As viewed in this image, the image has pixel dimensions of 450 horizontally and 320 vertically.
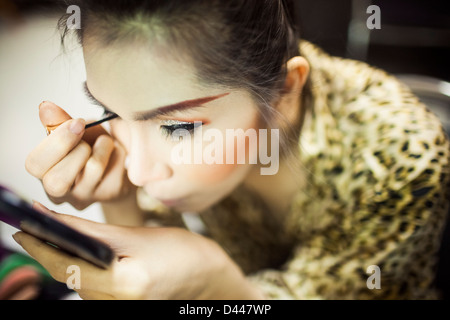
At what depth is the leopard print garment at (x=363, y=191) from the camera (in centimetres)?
58

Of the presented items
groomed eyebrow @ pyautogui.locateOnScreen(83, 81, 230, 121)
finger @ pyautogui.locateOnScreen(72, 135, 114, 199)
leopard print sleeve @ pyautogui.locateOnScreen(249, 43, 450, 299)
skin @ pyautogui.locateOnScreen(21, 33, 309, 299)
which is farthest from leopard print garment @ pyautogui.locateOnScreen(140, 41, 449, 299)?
finger @ pyautogui.locateOnScreen(72, 135, 114, 199)

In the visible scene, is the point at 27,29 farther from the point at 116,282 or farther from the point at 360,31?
the point at 360,31

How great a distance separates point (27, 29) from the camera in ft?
1.71

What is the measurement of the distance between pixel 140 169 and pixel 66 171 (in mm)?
90

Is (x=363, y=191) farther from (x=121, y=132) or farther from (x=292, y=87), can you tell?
(x=121, y=132)

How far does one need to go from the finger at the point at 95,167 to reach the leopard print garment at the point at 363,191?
315mm

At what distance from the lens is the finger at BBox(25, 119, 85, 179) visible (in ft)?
1.54

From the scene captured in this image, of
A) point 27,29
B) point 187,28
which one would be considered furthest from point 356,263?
point 27,29

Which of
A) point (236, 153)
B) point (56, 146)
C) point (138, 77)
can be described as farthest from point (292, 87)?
point (56, 146)

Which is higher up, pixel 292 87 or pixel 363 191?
pixel 292 87

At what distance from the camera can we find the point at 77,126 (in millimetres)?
477

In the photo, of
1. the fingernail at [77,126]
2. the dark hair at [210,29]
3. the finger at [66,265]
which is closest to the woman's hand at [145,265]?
the finger at [66,265]

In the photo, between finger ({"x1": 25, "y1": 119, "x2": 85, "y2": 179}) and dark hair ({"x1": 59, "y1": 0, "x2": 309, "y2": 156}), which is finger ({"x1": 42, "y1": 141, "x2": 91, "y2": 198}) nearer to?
finger ({"x1": 25, "y1": 119, "x2": 85, "y2": 179})

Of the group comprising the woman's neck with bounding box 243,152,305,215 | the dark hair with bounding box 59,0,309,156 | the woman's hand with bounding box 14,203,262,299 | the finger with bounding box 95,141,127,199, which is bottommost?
the woman's hand with bounding box 14,203,262,299
